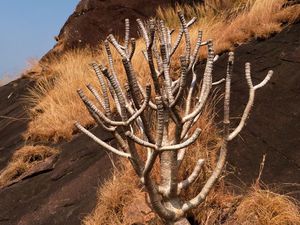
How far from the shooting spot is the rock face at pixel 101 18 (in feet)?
36.4

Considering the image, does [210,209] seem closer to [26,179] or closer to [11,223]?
[11,223]

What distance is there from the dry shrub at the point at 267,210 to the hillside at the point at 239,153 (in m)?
0.25

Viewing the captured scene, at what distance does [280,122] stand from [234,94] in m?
0.87

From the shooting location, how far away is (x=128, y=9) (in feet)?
37.0

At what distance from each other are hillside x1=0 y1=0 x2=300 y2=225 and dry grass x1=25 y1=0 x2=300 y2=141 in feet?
0.93

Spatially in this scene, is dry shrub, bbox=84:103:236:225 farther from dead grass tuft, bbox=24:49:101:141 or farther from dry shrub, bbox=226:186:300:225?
dead grass tuft, bbox=24:49:101:141

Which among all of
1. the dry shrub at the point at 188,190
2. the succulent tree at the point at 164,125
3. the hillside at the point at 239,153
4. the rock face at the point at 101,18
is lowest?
the rock face at the point at 101,18

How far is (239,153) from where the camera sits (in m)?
4.16

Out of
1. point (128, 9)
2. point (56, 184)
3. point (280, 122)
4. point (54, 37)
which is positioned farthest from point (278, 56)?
point (54, 37)

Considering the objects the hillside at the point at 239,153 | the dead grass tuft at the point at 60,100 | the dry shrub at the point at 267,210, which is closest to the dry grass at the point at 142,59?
the dead grass tuft at the point at 60,100

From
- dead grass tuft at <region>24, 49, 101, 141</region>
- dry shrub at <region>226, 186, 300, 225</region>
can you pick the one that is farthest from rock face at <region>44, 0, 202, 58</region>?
dry shrub at <region>226, 186, 300, 225</region>

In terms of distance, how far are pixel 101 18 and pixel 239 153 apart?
26.4 ft

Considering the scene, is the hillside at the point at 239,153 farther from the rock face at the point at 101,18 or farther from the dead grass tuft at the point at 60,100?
the rock face at the point at 101,18

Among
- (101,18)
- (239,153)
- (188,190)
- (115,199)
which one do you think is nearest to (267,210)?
(188,190)
